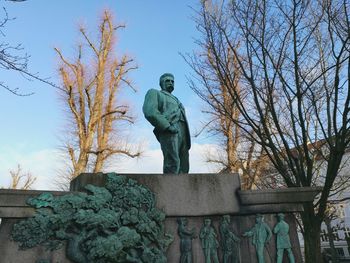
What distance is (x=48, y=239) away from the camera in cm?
412

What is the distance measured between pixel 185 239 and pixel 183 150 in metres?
1.64

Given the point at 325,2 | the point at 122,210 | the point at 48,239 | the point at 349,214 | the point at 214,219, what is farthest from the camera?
Result: the point at 349,214

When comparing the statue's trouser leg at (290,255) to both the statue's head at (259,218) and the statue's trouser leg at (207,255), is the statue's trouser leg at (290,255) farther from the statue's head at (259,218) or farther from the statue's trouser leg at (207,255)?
the statue's trouser leg at (207,255)

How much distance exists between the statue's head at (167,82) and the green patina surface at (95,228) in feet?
7.46

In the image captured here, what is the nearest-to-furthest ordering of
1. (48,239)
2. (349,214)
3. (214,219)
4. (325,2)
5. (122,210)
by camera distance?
(48,239), (122,210), (214,219), (325,2), (349,214)

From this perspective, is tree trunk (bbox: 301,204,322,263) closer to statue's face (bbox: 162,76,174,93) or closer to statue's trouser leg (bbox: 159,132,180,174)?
statue's trouser leg (bbox: 159,132,180,174)

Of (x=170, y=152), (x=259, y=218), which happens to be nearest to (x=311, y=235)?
(x=259, y=218)

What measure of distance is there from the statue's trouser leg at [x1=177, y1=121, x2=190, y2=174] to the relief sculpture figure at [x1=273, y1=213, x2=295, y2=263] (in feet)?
5.69

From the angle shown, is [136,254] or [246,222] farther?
[246,222]

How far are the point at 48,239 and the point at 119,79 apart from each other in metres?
15.7

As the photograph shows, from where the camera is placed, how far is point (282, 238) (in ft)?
15.4

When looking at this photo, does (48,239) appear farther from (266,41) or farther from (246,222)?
(266,41)

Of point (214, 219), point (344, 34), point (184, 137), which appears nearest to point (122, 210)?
point (214, 219)

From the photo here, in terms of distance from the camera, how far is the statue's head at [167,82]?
5926mm
